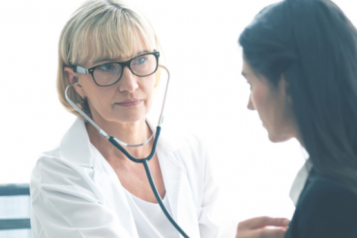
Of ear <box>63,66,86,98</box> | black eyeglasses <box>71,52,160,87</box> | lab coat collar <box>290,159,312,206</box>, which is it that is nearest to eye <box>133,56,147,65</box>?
black eyeglasses <box>71,52,160,87</box>

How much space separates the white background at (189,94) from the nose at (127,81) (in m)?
0.34

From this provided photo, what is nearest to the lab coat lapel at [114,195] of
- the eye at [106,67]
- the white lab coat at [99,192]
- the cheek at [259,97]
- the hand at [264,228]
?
the white lab coat at [99,192]

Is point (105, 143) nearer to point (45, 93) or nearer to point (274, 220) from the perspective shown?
point (45, 93)

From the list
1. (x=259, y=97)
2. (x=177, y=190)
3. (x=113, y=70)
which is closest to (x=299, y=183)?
(x=259, y=97)

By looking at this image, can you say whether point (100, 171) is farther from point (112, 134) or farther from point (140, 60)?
point (140, 60)

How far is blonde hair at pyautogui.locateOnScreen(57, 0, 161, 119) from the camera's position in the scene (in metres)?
1.12

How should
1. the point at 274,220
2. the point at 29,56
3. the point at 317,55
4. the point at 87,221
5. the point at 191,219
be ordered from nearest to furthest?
the point at 317,55, the point at 274,220, the point at 87,221, the point at 191,219, the point at 29,56

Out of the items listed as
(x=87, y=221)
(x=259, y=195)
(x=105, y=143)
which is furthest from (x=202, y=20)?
(x=87, y=221)

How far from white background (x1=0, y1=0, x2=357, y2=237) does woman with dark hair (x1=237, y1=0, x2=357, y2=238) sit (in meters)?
0.78

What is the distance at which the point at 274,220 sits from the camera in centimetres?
79

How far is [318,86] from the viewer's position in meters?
0.69

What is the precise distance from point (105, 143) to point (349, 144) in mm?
797

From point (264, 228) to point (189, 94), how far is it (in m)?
0.98

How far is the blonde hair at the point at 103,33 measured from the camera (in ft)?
3.68
